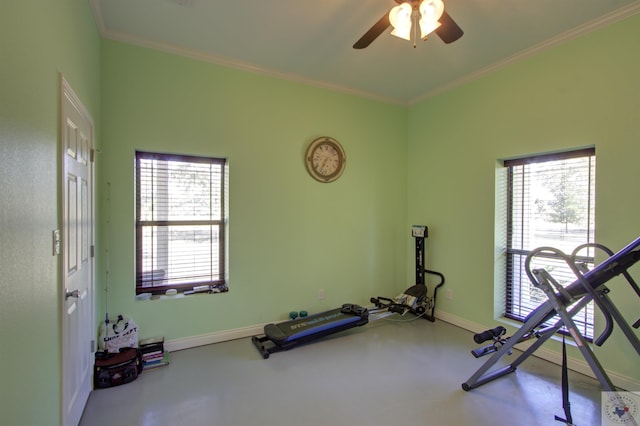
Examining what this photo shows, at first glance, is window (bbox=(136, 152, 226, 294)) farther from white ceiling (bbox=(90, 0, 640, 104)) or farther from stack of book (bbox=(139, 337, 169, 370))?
white ceiling (bbox=(90, 0, 640, 104))

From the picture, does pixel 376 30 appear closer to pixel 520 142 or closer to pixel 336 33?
pixel 336 33

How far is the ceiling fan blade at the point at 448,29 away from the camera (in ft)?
6.14

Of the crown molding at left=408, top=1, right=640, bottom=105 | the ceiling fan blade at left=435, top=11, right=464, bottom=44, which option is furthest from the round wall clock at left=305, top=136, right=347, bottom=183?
the ceiling fan blade at left=435, top=11, right=464, bottom=44

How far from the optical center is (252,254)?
130 inches

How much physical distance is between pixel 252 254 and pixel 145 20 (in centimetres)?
228

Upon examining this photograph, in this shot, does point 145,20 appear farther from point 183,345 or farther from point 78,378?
point 183,345

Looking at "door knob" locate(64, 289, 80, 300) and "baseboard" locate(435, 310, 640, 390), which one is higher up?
"door knob" locate(64, 289, 80, 300)

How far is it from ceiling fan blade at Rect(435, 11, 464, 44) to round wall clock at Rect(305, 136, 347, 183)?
1.84m

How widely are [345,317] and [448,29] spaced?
2741mm

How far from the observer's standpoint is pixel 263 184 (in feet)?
11.0

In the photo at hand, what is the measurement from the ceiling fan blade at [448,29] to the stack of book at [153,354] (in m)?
3.32

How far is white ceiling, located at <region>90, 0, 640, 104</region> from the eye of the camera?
2311 mm

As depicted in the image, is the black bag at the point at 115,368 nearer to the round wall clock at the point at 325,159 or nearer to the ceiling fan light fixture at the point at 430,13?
the round wall clock at the point at 325,159

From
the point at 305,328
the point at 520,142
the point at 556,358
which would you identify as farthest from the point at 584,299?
the point at 305,328
